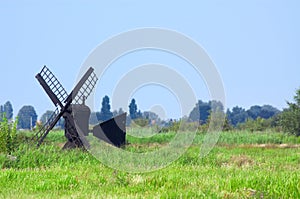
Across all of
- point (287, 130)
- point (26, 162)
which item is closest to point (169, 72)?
point (26, 162)

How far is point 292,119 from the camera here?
1439 inches

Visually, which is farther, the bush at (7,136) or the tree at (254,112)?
the tree at (254,112)

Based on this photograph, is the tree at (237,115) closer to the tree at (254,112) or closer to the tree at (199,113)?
the tree at (254,112)

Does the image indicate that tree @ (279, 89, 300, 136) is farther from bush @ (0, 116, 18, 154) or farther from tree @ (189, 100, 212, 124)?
bush @ (0, 116, 18, 154)

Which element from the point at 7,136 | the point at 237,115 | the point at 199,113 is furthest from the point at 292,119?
the point at 237,115

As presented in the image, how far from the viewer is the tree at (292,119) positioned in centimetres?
3641

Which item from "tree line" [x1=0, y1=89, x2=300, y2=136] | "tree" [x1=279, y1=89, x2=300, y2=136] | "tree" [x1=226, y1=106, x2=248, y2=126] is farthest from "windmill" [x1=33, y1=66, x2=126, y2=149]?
"tree" [x1=226, y1=106, x2=248, y2=126]

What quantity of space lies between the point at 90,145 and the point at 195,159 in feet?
23.6

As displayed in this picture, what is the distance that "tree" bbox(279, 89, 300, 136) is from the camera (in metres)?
36.4

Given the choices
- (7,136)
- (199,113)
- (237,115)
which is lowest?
(7,136)

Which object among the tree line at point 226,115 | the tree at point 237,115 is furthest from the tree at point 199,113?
the tree at point 237,115

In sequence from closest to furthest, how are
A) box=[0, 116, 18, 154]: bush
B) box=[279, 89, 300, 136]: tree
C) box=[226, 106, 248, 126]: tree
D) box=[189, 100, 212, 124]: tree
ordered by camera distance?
box=[0, 116, 18, 154]: bush < box=[189, 100, 212, 124]: tree < box=[279, 89, 300, 136]: tree < box=[226, 106, 248, 126]: tree

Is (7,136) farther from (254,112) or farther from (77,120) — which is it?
(254,112)

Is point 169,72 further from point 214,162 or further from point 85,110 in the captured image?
point 85,110
